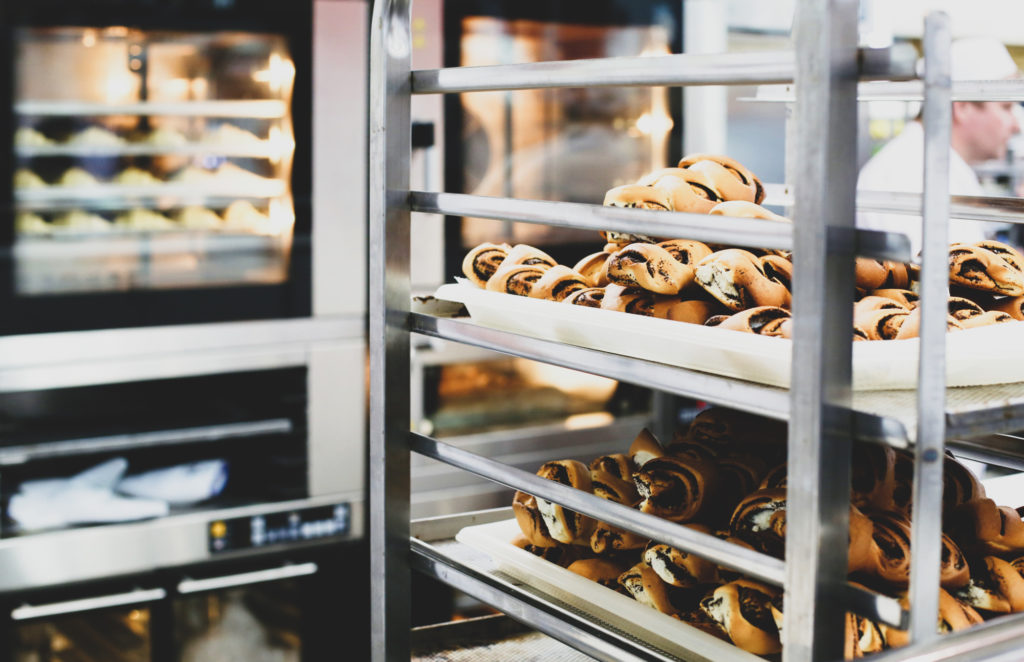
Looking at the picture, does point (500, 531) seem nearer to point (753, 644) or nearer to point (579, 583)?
point (579, 583)

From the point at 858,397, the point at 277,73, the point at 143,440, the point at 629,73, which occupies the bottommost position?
the point at 143,440

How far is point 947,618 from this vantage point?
0.83 m

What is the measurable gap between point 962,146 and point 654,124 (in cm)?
100

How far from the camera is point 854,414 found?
2.26ft

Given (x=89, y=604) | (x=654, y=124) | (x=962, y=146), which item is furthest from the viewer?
(x=962, y=146)

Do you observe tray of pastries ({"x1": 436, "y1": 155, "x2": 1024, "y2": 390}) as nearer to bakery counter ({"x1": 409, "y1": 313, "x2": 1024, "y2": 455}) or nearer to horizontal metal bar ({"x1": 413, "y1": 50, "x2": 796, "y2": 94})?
bakery counter ({"x1": 409, "y1": 313, "x2": 1024, "y2": 455})

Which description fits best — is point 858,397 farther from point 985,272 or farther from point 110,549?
point 110,549

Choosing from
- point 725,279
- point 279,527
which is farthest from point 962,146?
point 725,279

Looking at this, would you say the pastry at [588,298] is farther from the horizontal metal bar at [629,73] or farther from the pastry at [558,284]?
the horizontal metal bar at [629,73]

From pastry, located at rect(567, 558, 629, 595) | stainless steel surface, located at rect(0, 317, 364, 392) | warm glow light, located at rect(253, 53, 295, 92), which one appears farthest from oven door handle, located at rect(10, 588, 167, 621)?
pastry, located at rect(567, 558, 629, 595)

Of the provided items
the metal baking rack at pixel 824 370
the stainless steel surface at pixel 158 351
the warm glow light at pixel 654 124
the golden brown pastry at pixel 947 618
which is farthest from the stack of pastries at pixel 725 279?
the warm glow light at pixel 654 124

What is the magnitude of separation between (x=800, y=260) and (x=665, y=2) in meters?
2.50

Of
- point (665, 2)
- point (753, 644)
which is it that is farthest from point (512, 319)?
point (665, 2)

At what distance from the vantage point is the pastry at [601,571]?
0.99m
